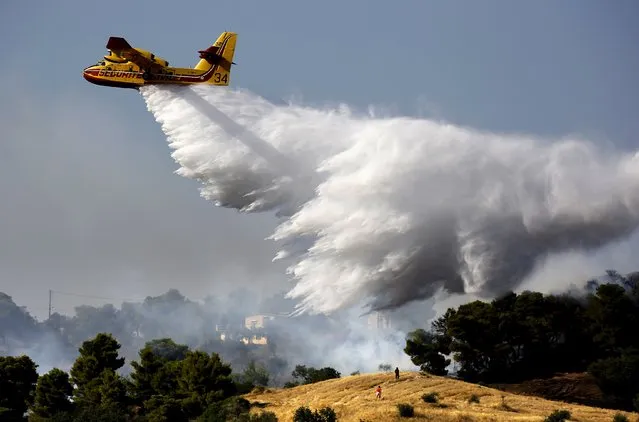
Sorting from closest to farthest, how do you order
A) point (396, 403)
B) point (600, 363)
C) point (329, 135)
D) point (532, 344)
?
point (396, 403) < point (329, 135) < point (600, 363) < point (532, 344)

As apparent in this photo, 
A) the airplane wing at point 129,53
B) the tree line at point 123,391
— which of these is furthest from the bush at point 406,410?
the airplane wing at point 129,53

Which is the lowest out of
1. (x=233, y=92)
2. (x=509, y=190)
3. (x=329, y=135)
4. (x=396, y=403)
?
(x=396, y=403)

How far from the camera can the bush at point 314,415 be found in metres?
58.8

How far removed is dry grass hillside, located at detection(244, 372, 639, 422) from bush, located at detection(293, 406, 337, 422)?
0.80 metres

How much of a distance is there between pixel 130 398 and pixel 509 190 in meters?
32.7

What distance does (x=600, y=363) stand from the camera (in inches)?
2896

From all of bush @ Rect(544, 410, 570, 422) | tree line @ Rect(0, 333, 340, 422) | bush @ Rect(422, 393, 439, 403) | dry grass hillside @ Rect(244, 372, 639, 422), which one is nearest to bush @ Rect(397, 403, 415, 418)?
dry grass hillside @ Rect(244, 372, 639, 422)

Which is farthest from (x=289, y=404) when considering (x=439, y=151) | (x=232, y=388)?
(x=439, y=151)

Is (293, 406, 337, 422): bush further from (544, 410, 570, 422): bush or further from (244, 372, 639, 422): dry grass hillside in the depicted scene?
(544, 410, 570, 422): bush

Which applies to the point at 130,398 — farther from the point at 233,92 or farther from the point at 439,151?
the point at 439,151

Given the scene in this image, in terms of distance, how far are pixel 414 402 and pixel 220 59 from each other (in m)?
27.1

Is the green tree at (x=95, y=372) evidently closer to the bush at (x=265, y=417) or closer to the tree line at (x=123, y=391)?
the tree line at (x=123, y=391)

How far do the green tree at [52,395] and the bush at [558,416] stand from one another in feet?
127

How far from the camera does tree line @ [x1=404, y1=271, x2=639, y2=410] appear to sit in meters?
78.4
